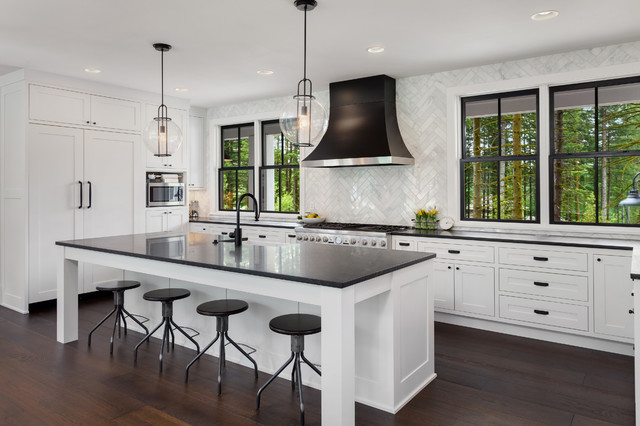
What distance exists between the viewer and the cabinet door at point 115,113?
5.48 metres

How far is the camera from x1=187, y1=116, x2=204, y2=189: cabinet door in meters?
7.11

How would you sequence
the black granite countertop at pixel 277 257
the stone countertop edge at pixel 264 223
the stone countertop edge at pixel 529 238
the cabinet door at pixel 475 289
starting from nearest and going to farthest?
the black granite countertop at pixel 277 257, the stone countertop edge at pixel 529 238, the cabinet door at pixel 475 289, the stone countertop edge at pixel 264 223

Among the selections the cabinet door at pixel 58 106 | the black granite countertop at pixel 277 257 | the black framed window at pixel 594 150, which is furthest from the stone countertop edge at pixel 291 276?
the cabinet door at pixel 58 106

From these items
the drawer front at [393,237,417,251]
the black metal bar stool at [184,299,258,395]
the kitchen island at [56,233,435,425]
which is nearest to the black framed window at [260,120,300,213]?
the drawer front at [393,237,417,251]

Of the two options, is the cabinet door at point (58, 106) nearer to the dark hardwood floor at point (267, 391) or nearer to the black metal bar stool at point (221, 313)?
the dark hardwood floor at point (267, 391)

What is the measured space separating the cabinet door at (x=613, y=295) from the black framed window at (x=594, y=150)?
74 centimetres

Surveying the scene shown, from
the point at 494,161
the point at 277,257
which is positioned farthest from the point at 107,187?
the point at 494,161

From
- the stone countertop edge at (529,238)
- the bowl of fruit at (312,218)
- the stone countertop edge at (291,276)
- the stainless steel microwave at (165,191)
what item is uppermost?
the stainless steel microwave at (165,191)

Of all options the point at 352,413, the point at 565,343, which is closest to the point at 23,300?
the point at 352,413

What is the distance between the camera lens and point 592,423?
2527mm

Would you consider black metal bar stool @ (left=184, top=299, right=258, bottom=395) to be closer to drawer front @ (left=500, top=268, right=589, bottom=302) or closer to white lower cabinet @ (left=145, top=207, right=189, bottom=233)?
drawer front @ (left=500, top=268, right=589, bottom=302)

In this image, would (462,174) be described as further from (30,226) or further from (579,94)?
(30,226)

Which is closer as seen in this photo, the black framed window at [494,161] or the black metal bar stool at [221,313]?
the black metal bar stool at [221,313]

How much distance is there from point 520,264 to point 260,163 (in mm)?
4083
